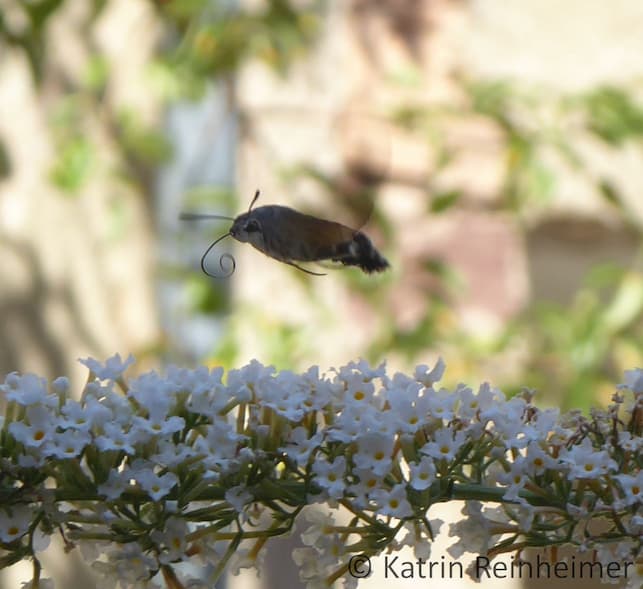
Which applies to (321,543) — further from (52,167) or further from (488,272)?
(488,272)

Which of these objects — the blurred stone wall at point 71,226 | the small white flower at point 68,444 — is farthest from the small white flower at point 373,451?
the blurred stone wall at point 71,226

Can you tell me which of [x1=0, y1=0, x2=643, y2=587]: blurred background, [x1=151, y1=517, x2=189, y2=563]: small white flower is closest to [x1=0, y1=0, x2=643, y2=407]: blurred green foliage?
[x1=0, y1=0, x2=643, y2=587]: blurred background

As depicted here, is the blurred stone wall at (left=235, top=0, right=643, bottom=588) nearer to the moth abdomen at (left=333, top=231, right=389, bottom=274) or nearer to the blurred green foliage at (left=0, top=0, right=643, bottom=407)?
the blurred green foliage at (left=0, top=0, right=643, bottom=407)

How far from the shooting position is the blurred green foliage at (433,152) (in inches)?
48.4

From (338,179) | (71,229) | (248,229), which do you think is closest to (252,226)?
(248,229)

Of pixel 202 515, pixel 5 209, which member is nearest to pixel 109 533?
pixel 202 515

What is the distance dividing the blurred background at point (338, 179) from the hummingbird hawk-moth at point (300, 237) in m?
0.76

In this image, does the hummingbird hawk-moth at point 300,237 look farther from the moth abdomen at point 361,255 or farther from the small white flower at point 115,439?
the small white flower at point 115,439

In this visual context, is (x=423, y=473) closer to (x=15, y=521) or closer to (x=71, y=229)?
(x=15, y=521)

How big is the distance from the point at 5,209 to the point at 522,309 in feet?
2.25

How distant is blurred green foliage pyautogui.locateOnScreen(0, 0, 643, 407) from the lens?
48.4 inches

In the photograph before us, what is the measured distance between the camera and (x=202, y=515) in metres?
0.42

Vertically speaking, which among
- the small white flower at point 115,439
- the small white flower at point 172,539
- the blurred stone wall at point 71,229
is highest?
the blurred stone wall at point 71,229

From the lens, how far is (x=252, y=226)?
48 centimetres
